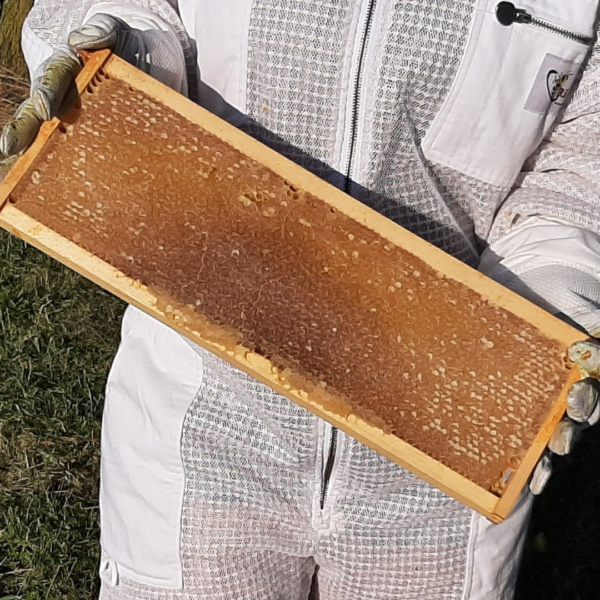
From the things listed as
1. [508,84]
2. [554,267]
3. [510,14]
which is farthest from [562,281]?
[510,14]

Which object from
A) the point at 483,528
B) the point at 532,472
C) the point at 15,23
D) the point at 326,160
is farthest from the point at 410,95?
the point at 15,23

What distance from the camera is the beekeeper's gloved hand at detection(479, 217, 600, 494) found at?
1310mm

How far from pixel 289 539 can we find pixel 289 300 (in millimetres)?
623

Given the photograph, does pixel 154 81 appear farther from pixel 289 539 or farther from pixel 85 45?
pixel 289 539

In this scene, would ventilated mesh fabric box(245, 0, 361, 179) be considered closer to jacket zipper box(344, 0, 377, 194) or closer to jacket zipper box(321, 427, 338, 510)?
jacket zipper box(344, 0, 377, 194)

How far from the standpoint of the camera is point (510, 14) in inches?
55.3

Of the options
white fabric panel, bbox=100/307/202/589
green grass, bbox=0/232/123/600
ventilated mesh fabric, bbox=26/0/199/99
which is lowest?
green grass, bbox=0/232/123/600

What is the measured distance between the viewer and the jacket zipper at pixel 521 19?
55.2 inches

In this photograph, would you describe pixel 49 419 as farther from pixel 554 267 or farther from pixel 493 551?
pixel 554 267

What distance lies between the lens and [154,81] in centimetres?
141

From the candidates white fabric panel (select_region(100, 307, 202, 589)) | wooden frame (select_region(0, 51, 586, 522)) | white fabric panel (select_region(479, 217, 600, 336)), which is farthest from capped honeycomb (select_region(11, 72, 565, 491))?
white fabric panel (select_region(100, 307, 202, 589))

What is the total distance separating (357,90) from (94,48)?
47 centimetres

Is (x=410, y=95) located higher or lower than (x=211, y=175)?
higher

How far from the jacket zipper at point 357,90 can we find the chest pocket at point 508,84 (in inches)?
5.7
